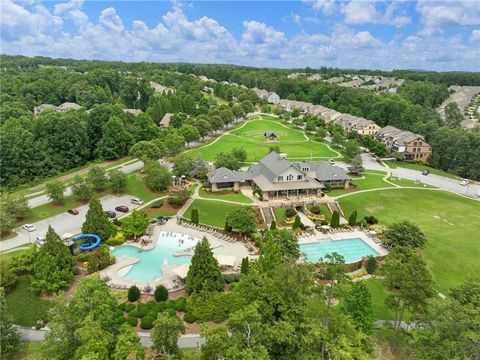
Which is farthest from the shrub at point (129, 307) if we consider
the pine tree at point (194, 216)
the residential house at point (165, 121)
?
the residential house at point (165, 121)

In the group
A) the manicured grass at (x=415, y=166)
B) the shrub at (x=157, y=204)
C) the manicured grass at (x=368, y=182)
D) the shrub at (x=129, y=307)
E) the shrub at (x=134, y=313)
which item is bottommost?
the manicured grass at (x=415, y=166)

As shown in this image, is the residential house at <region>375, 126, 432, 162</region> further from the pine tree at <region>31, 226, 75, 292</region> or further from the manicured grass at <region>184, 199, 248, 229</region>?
the pine tree at <region>31, 226, 75, 292</region>

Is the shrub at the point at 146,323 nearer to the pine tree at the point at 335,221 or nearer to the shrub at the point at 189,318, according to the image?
the shrub at the point at 189,318

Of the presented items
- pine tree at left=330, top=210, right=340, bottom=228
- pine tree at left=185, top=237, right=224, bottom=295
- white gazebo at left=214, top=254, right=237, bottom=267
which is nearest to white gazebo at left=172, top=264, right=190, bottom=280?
pine tree at left=185, top=237, right=224, bottom=295

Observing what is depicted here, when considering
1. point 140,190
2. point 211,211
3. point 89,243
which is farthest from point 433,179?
point 89,243

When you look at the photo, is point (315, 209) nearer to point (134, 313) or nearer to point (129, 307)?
point (129, 307)

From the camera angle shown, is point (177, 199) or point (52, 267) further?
point (177, 199)
